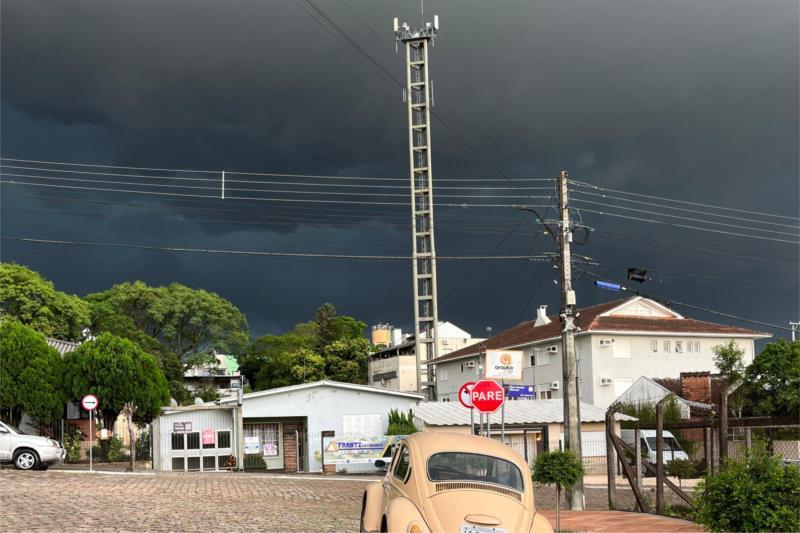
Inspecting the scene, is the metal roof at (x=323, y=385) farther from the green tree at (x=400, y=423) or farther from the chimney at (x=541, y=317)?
the chimney at (x=541, y=317)

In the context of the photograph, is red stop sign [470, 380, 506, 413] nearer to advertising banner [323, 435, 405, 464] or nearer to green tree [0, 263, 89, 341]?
advertising banner [323, 435, 405, 464]

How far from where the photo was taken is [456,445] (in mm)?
11867

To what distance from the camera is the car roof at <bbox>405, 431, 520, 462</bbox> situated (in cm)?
1177

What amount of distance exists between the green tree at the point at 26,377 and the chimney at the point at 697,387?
3083cm

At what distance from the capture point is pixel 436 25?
252 feet

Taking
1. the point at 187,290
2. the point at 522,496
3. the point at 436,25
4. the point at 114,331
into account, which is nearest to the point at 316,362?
the point at 187,290

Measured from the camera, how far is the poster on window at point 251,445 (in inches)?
1885

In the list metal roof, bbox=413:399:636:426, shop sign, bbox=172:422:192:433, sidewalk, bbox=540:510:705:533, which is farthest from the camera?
shop sign, bbox=172:422:192:433

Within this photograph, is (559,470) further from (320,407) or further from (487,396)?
(320,407)

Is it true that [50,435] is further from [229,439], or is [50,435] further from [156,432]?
[229,439]

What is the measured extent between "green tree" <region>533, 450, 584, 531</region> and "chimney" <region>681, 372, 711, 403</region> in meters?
30.7

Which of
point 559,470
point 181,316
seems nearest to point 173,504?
point 559,470

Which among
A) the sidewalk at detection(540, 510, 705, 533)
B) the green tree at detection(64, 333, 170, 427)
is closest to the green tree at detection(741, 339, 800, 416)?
the sidewalk at detection(540, 510, 705, 533)

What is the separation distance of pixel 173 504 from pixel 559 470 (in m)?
8.91
